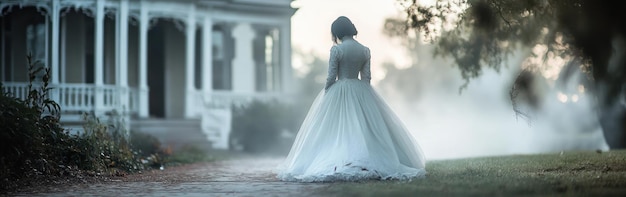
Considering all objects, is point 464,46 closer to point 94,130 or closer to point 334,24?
point 334,24

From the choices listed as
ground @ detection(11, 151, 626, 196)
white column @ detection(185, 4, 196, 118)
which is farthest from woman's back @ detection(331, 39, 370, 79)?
white column @ detection(185, 4, 196, 118)

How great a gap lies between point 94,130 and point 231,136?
31.5 ft

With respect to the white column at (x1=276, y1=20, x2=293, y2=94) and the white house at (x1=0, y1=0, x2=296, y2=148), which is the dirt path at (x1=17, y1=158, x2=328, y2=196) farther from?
the white column at (x1=276, y1=20, x2=293, y2=94)

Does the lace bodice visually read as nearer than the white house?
Yes

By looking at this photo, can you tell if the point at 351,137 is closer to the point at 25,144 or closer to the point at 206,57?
the point at 25,144

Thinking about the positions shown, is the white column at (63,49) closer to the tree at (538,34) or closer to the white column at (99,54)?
the white column at (99,54)

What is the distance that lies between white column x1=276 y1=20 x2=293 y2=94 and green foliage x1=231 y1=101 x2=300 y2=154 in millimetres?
1855

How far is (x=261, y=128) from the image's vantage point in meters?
20.7

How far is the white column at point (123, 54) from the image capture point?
19562mm

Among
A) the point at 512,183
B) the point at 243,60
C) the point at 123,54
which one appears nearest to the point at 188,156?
the point at 123,54

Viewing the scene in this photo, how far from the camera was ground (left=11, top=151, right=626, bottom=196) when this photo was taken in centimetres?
691

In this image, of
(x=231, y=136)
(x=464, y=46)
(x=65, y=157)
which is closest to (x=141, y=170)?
(x=65, y=157)

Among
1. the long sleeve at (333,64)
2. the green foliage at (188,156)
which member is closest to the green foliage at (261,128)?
the green foliage at (188,156)

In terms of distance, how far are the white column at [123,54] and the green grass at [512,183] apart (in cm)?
1170
